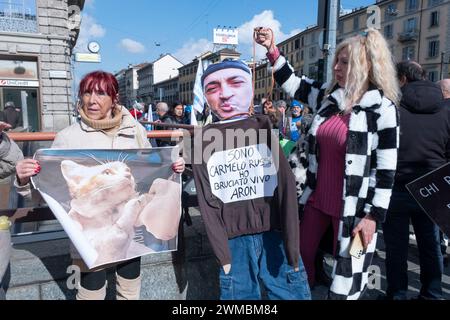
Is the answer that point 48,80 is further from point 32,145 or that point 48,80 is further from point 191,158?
point 191,158

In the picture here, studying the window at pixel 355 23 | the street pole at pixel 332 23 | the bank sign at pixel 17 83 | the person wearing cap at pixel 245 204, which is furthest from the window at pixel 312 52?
the person wearing cap at pixel 245 204

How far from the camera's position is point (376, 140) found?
2000mm

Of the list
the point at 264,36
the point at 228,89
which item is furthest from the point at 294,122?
the point at 228,89

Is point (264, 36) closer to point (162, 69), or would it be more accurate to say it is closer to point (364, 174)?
point (364, 174)

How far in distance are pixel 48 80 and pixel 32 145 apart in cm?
1627

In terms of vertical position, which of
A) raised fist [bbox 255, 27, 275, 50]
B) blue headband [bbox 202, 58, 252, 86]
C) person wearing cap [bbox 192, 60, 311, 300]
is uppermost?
raised fist [bbox 255, 27, 275, 50]

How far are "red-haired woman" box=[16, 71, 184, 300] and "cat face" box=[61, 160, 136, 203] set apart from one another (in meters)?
0.15

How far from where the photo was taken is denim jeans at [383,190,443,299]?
2590mm

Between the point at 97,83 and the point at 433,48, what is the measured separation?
5439cm

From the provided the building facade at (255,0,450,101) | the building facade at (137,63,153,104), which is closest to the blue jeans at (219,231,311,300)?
the building facade at (255,0,450,101)

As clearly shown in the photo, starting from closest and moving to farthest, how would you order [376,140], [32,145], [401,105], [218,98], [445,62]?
[376,140]
[218,98]
[401,105]
[32,145]
[445,62]

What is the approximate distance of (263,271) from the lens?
2.09 metres

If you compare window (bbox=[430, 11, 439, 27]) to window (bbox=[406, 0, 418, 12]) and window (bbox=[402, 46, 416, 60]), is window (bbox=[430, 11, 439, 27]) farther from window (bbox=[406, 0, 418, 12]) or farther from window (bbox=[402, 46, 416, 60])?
window (bbox=[402, 46, 416, 60])

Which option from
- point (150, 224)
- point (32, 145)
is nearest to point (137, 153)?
point (150, 224)
